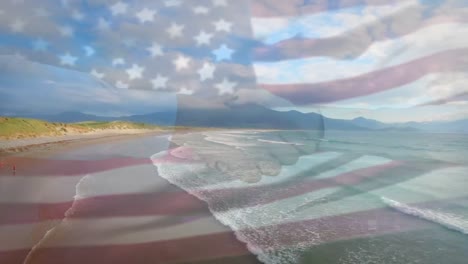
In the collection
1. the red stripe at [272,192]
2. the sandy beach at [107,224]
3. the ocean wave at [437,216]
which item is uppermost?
the sandy beach at [107,224]

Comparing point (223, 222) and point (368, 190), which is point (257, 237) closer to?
point (223, 222)

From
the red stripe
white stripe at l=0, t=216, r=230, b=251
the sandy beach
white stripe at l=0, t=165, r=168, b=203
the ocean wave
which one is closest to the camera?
the sandy beach

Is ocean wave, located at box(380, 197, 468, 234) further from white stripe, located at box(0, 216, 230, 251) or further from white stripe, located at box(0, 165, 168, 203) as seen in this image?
white stripe, located at box(0, 165, 168, 203)

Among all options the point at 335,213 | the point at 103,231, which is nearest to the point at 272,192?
the point at 335,213

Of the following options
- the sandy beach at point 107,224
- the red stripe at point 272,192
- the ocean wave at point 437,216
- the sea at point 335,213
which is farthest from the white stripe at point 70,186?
the ocean wave at point 437,216

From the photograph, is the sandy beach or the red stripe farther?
the red stripe

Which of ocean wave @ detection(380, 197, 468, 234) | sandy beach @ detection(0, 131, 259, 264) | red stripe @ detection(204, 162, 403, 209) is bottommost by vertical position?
ocean wave @ detection(380, 197, 468, 234)

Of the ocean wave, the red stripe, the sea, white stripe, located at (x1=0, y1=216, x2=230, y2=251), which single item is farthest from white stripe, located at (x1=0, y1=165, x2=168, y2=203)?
the ocean wave

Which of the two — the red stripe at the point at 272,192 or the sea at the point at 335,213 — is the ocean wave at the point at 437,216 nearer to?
the sea at the point at 335,213
